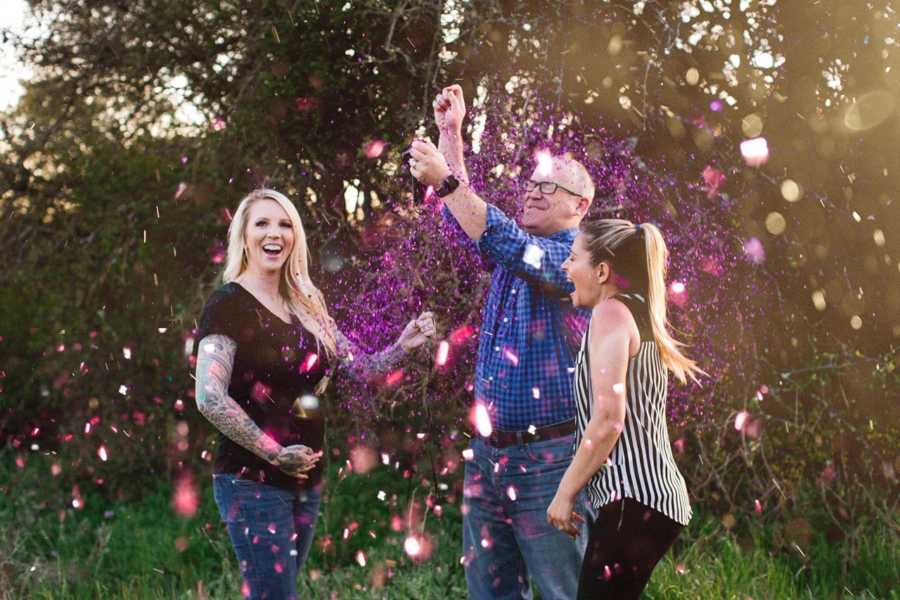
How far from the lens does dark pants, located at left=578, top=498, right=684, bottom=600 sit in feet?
8.61

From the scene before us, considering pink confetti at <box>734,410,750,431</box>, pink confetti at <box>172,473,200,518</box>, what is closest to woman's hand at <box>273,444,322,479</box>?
Answer: pink confetti at <box>734,410,750,431</box>

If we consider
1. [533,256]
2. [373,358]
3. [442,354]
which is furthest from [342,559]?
[533,256]

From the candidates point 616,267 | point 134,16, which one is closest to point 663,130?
point 616,267

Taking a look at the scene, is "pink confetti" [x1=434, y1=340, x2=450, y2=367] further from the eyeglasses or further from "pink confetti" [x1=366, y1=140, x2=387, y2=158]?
the eyeglasses

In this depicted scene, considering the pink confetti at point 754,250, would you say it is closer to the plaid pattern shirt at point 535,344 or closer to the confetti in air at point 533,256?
the plaid pattern shirt at point 535,344

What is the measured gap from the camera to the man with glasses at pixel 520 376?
10.1ft

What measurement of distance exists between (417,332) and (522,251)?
0.75 m

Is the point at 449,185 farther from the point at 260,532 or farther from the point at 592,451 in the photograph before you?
the point at 260,532

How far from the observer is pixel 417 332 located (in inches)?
145

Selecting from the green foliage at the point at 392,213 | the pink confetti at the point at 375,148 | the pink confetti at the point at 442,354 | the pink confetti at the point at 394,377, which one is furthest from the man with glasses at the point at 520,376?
the pink confetti at the point at 375,148

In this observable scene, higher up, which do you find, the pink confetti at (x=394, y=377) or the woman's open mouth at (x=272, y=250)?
the woman's open mouth at (x=272, y=250)

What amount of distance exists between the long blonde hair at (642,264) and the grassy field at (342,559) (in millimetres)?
2302

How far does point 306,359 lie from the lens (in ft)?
10.8

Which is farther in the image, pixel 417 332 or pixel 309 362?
pixel 417 332
